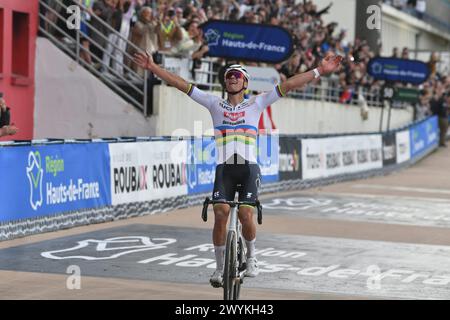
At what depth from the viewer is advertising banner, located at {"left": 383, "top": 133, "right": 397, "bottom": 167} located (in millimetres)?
35438

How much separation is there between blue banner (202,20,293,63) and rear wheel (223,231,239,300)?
1226cm

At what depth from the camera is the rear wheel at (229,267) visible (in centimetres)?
1016

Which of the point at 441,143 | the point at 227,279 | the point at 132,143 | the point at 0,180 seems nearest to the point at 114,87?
the point at 132,143

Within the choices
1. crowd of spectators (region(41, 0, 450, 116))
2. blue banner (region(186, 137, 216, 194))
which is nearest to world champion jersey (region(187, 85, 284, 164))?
crowd of spectators (region(41, 0, 450, 116))

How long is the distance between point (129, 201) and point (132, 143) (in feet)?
3.13

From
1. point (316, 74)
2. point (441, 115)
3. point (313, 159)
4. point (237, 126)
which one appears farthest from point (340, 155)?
point (441, 115)

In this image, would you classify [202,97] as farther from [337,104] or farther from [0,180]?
[337,104]

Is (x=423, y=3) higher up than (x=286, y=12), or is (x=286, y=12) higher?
(x=423, y=3)

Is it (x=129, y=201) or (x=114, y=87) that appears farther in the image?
(x=114, y=87)

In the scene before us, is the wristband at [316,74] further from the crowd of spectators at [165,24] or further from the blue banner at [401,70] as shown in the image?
the blue banner at [401,70]

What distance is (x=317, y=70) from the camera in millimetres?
11039

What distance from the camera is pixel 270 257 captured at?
14.5 m

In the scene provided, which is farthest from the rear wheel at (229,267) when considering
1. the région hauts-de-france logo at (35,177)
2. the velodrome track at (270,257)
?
the région hauts-de-france logo at (35,177)

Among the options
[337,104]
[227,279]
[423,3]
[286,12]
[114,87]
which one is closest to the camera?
[227,279]
